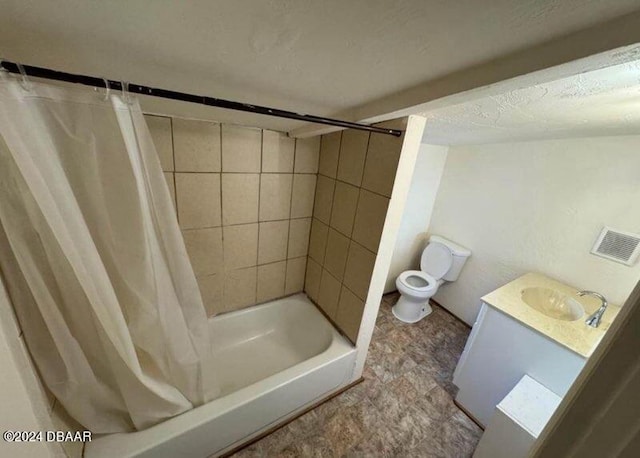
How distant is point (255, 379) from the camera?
1.42 m

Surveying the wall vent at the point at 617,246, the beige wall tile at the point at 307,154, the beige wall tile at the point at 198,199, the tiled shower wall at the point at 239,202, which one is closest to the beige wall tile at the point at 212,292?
the tiled shower wall at the point at 239,202

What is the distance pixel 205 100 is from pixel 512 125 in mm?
1406

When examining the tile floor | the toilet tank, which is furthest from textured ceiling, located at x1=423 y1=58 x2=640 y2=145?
the tile floor

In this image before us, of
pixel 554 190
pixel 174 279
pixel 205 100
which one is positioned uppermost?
pixel 205 100

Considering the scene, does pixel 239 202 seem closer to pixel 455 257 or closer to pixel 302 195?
pixel 302 195

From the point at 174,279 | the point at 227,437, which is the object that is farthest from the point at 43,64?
the point at 227,437

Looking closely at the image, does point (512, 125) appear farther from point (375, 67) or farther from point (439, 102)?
point (375, 67)

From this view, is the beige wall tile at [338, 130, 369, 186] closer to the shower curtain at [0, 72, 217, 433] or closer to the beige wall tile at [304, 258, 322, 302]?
the beige wall tile at [304, 258, 322, 302]

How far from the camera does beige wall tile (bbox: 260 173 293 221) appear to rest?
1.44 meters

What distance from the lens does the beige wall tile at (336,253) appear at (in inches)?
54.8

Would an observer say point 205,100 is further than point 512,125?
No

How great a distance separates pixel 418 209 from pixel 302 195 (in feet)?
4.16

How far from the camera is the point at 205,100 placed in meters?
0.59

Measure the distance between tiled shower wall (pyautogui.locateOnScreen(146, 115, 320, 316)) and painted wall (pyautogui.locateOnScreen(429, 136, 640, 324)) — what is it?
1447 mm
